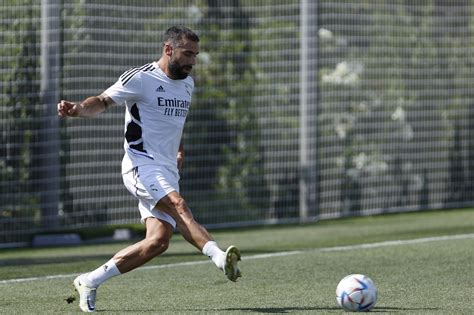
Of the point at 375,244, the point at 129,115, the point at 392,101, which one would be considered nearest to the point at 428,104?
the point at 392,101

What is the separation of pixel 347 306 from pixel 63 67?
670 centimetres

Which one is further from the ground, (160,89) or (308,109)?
(160,89)

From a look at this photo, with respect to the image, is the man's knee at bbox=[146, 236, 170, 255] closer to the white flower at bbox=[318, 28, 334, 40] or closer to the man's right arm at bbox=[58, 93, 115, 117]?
the man's right arm at bbox=[58, 93, 115, 117]

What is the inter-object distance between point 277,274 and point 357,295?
242 centimetres

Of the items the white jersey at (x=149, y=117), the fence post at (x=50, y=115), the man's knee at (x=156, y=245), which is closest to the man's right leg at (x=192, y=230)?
the man's knee at (x=156, y=245)

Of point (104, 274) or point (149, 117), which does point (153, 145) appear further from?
point (104, 274)

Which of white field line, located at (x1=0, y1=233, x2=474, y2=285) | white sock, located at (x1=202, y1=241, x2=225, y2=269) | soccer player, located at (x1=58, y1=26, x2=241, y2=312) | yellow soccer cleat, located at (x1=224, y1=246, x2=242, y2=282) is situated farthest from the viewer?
white field line, located at (x1=0, y1=233, x2=474, y2=285)

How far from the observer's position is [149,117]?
28.1 feet

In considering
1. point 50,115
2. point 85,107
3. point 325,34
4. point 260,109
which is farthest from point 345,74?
point 85,107

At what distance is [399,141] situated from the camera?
16.9 meters

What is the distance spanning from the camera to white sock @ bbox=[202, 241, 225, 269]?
7.91 m

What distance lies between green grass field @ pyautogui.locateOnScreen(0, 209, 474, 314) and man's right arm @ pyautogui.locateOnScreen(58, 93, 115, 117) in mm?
1338

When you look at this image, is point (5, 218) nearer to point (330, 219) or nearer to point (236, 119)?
point (236, 119)

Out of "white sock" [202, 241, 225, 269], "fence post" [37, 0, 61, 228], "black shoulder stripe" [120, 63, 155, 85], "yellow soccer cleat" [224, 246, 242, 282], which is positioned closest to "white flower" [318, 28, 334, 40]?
"fence post" [37, 0, 61, 228]
